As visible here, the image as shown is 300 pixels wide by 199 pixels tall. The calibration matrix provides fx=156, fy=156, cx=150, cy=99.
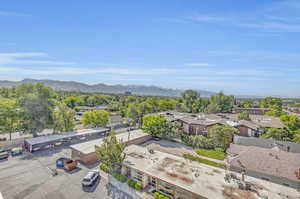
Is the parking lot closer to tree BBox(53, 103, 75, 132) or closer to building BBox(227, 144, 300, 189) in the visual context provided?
tree BBox(53, 103, 75, 132)

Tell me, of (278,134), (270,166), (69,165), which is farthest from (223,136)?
(69,165)

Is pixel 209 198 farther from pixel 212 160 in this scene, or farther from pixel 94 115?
pixel 94 115

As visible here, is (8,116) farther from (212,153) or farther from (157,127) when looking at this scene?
(212,153)

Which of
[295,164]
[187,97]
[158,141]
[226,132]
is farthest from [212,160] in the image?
[187,97]

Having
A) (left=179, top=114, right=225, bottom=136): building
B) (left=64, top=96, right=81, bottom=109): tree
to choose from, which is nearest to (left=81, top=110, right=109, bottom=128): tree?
(left=179, top=114, right=225, bottom=136): building

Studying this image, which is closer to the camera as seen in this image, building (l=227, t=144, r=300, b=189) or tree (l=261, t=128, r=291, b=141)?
building (l=227, t=144, r=300, b=189)

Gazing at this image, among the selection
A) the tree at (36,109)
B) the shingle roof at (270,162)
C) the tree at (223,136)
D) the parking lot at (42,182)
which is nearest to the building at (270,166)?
the shingle roof at (270,162)
